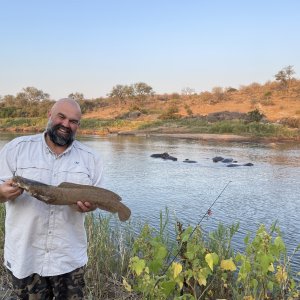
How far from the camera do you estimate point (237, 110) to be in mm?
55094

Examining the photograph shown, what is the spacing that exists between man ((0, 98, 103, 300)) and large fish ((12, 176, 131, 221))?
0.07 metres

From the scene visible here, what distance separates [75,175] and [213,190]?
438 inches

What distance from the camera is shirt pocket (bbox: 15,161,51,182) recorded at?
118 inches

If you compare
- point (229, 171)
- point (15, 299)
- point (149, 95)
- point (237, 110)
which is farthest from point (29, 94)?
point (15, 299)

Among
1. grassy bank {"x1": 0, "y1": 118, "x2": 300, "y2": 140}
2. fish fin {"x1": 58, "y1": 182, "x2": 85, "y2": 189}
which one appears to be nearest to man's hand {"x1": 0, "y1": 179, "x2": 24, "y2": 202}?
fish fin {"x1": 58, "y1": 182, "x2": 85, "y2": 189}

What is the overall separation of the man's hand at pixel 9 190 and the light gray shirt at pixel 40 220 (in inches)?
5.9

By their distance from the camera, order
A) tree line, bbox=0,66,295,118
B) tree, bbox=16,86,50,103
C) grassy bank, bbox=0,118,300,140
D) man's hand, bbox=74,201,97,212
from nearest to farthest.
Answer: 1. man's hand, bbox=74,201,97,212
2. grassy bank, bbox=0,118,300,140
3. tree line, bbox=0,66,295,118
4. tree, bbox=16,86,50,103

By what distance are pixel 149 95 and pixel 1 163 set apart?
8064 cm

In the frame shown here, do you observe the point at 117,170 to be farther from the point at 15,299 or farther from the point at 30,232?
the point at 30,232


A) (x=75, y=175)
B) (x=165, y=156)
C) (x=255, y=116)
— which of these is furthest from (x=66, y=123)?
(x=255, y=116)

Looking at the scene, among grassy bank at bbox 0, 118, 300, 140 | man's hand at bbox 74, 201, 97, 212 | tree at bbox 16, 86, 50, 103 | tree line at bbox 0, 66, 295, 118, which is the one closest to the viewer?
man's hand at bbox 74, 201, 97, 212

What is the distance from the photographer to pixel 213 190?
13.9 meters

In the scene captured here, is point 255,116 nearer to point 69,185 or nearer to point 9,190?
point 69,185

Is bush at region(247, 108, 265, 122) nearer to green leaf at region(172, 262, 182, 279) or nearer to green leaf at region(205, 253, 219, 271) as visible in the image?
green leaf at region(205, 253, 219, 271)
